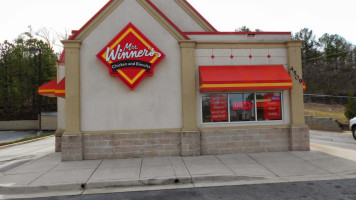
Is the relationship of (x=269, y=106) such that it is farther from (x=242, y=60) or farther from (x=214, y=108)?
(x=214, y=108)

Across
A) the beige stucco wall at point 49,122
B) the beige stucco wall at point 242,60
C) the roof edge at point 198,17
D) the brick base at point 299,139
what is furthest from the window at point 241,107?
the beige stucco wall at point 49,122

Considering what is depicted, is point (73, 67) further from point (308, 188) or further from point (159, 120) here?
point (308, 188)

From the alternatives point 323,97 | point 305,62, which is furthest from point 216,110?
point 305,62

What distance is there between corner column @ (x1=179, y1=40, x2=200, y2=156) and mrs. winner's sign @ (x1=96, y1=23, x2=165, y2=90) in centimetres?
96

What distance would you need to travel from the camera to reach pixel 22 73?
136 ft

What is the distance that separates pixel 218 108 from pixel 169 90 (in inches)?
80.7

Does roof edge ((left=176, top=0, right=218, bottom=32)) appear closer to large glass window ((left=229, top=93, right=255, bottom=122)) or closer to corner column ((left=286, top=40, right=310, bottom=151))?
corner column ((left=286, top=40, right=310, bottom=151))

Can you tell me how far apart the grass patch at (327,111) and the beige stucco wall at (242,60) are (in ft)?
49.4

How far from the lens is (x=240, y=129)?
9312mm

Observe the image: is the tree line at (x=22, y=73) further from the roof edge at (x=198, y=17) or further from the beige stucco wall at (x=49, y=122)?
the roof edge at (x=198, y=17)

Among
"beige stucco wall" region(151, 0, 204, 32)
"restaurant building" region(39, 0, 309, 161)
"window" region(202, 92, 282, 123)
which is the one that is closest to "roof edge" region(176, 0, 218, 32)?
"beige stucco wall" region(151, 0, 204, 32)

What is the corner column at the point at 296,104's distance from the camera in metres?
9.41

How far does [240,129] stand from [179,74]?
319 centimetres

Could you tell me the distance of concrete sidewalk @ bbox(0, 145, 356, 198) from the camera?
240 inches
